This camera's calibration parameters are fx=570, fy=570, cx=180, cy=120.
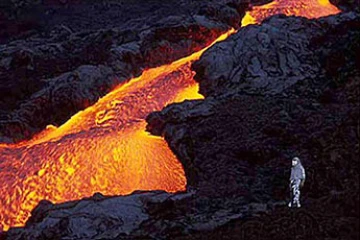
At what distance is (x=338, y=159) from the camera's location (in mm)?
18875

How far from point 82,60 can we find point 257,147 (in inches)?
663

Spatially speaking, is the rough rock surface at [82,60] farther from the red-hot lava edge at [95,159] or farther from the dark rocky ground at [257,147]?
the dark rocky ground at [257,147]

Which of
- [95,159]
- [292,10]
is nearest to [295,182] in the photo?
[95,159]

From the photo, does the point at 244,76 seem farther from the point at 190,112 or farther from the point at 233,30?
the point at 233,30

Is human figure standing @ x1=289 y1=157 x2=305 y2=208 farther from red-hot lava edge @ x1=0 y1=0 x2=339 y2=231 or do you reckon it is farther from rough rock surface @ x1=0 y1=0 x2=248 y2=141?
rough rock surface @ x1=0 y1=0 x2=248 y2=141

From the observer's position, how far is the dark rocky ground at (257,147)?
48.6 ft

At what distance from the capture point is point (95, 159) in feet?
86.6

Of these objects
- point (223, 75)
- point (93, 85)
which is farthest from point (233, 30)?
point (93, 85)

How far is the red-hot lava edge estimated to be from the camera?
2489 centimetres

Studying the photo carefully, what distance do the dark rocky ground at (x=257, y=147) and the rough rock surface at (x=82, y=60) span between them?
4190mm

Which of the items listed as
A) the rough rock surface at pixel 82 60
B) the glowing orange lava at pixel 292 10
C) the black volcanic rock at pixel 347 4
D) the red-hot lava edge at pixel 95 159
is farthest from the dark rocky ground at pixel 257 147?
the black volcanic rock at pixel 347 4

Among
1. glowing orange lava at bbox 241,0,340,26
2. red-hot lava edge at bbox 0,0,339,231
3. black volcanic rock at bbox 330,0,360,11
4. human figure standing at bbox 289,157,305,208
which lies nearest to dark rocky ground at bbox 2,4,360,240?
human figure standing at bbox 289,157,305,208

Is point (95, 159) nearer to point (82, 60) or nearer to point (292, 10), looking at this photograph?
point (82, 60)

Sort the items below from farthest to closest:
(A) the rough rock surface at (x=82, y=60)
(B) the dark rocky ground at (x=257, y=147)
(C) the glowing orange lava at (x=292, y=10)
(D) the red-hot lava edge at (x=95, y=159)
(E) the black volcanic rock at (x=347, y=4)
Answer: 1. (E) the black volcanic rock at (x=347, y=4)
2. (C) the glowing orange lava at (x=292, y=10)
3. (A) the rough rock surface at (x=82, y=60)
4. (D) the red-hot lava edge at (x=95, y=159)
5. (B) the dark rocky ground at (x=257, y=147)
